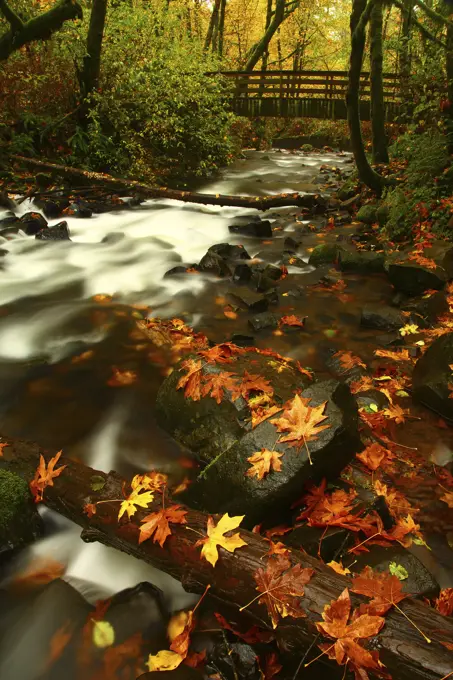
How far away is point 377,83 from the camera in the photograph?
9477mm

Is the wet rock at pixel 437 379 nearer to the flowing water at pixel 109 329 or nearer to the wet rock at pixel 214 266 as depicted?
the flowing water at pixel 109 329

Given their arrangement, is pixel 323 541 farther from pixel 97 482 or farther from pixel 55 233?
pixel 55 233

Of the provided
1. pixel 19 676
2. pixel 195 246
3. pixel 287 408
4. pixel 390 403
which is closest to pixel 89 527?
pixel 19 676

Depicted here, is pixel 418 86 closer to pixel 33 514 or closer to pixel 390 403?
pixel 390 403

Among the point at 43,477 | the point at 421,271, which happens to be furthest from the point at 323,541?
the point at 421,271

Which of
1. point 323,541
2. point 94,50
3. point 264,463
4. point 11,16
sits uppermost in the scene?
point 11,16

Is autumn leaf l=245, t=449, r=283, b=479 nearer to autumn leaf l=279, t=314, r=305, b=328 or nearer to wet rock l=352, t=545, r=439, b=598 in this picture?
wet rock l=352, t=545, r=439, b=598

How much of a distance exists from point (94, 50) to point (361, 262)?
388 inches

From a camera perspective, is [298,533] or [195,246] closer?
[298,533]

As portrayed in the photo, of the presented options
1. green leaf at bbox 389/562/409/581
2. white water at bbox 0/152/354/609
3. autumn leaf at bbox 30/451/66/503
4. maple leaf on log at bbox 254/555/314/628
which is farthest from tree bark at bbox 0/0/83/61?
green leaf at bbox 389/562/409/581

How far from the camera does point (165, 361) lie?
5074 millimetres

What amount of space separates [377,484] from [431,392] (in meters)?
1.29

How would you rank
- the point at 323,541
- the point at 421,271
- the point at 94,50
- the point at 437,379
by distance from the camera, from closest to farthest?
1. the point at 323,541
2. the point at 437,379
3. the point at 421,271
4. the point at 94,50

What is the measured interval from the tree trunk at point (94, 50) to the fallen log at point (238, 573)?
1238cm
